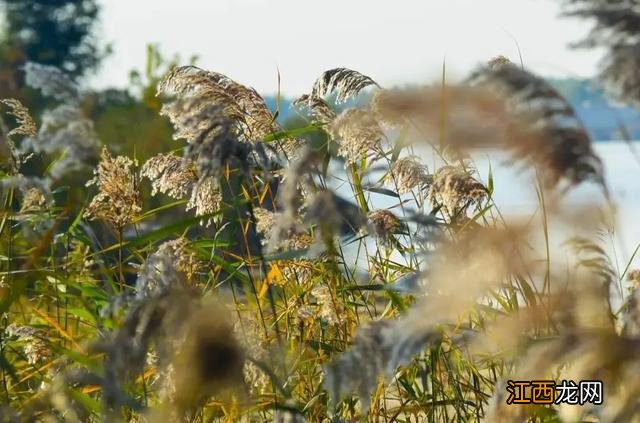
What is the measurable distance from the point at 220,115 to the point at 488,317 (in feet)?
4.34

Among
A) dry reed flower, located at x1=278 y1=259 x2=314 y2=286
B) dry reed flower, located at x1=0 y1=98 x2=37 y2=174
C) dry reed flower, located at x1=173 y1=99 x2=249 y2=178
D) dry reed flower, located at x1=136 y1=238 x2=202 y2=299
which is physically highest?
Answer: dry reed flower, located at x1=173 y1=99 x2=249 y2=178

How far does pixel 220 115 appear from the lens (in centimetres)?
221

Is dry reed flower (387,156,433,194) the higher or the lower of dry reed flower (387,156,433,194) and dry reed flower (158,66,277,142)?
the lower

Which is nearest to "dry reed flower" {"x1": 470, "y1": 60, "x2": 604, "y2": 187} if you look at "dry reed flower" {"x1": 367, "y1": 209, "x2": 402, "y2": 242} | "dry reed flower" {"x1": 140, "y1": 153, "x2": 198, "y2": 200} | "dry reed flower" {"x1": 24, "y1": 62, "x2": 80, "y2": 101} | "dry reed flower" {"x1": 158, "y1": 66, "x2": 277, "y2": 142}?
"dry reed flower" {"x1": 24, "y1": 62, "x2": 80, "y2": 101}

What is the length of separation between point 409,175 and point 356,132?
0.23m

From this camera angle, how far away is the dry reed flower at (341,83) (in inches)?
138

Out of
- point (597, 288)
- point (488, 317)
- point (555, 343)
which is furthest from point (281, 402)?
point (555, 343)

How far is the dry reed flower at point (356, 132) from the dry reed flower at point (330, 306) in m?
0.40

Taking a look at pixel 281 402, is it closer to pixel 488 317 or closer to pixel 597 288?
pixel 488 317

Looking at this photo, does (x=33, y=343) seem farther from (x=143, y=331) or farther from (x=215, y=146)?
(x=143, y=331)

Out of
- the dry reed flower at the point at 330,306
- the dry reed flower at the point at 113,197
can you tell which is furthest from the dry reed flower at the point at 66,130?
the dry reed flower at the point at 330,306

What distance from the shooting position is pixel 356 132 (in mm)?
3143

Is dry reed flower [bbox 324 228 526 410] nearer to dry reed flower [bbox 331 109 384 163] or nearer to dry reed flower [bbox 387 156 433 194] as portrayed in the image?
dry reed flower [bbox 331 109 384 163]

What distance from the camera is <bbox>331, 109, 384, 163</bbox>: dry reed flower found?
3.07 meters
